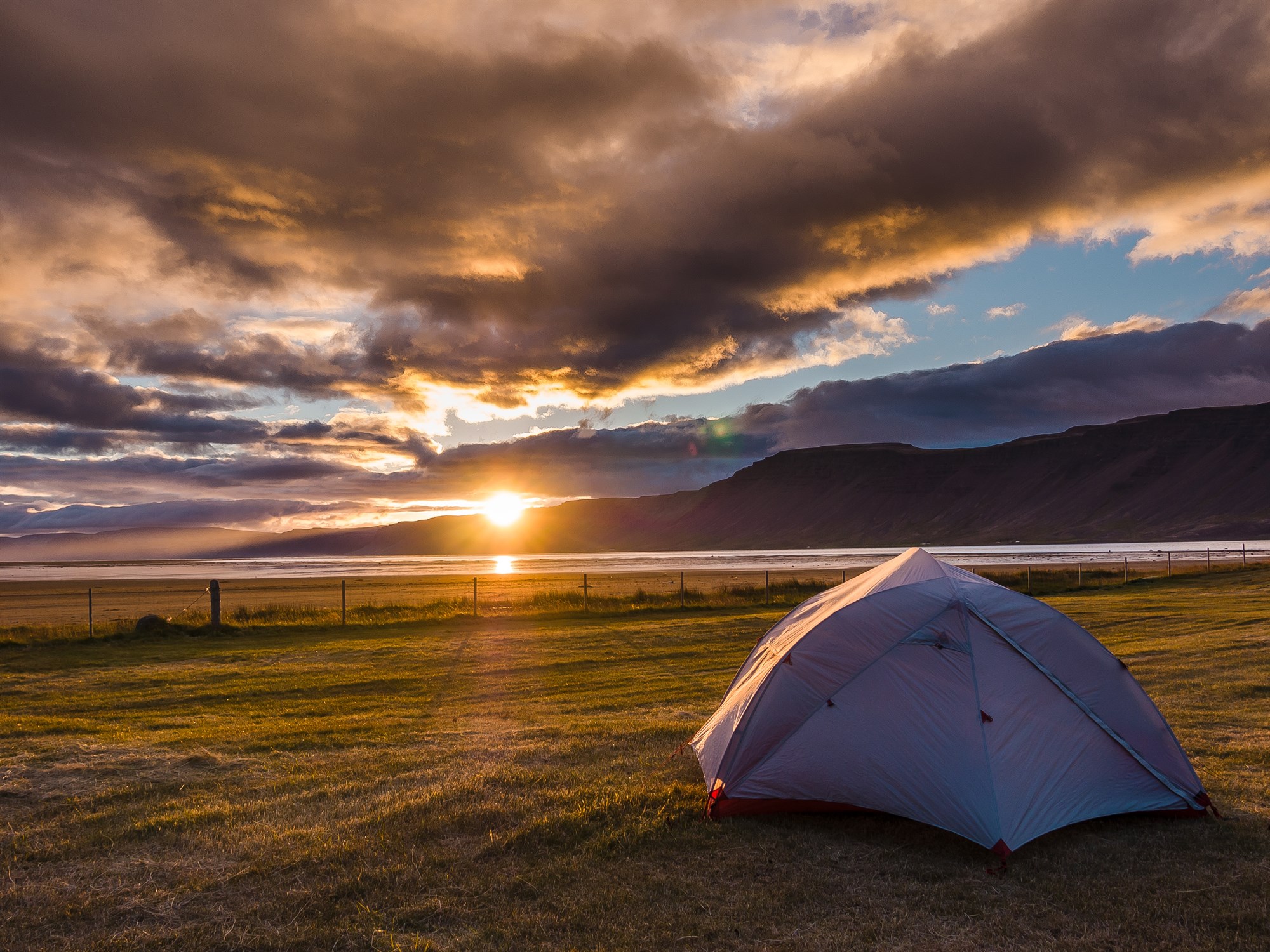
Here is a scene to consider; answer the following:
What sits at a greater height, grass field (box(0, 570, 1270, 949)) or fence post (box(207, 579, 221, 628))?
fence post (box(207, 579, 221, 628))

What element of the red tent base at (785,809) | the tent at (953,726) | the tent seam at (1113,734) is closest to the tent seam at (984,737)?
the tent at (953,726)

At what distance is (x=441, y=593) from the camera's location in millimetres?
52438

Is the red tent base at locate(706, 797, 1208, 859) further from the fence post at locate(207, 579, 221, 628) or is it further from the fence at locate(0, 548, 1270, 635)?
the fence at locate(0, 548, 1270, 635)

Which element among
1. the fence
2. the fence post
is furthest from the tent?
the fence

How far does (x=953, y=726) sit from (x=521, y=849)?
4056 mm

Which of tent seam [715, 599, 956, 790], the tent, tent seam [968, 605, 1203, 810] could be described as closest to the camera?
the tent

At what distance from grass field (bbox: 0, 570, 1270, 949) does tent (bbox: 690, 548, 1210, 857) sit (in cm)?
32

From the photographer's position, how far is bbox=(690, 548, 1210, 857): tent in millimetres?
6871

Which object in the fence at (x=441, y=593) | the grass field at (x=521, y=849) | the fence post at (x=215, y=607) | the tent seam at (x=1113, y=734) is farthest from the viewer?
the fence at (x=441, y=593)

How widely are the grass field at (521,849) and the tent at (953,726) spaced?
32 centimetres

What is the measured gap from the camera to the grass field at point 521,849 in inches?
216

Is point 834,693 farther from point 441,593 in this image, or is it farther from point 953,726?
Answer: point 441,593

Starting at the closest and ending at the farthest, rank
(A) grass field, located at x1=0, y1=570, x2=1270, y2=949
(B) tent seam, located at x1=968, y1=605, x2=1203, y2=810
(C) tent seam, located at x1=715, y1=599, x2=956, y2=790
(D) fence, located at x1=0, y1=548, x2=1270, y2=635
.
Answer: (A) grass field, located at x1=0, y1=570, x2=1270, y2=949 < (B) tent seam, located at x1=968, y1=605, x2=1203, y2=810 < (C) tent seam, located at x1=715, y1=599, x2=956, y2=790 < (D) fence, located at x1=0, y1=548, x2=1270, y2=635

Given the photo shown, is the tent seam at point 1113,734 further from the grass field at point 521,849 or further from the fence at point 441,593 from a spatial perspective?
the fence at point 441,593
